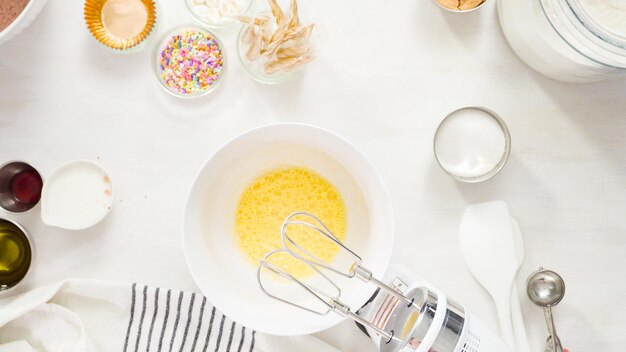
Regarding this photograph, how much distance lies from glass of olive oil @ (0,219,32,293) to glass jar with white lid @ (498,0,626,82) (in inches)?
33.7

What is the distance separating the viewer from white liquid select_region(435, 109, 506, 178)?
101 cm

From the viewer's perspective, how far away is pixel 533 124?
105 centimetres

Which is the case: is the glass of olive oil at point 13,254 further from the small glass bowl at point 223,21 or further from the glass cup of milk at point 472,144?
the glass cup of milk at point 472,144

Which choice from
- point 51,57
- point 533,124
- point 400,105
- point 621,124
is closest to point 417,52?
point 400,105

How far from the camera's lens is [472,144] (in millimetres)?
1017

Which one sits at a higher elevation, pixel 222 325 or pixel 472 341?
pixel 472 341

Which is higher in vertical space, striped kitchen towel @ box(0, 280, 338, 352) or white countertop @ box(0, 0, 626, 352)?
white countertop @ box(0, 0, 626, 352)

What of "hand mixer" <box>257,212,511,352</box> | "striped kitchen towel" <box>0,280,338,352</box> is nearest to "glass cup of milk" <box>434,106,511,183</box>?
"hand mixer" <box>257,212,511,352</box>

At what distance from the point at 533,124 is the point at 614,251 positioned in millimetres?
248

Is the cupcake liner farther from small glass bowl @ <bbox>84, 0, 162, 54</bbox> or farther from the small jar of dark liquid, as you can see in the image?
the small jar of dark liquid

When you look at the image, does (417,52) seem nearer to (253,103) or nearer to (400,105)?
(400,105)

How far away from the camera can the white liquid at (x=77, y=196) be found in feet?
3.40

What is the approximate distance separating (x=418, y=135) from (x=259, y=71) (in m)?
0.28

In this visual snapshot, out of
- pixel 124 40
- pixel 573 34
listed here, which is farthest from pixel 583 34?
pixel 124 40
